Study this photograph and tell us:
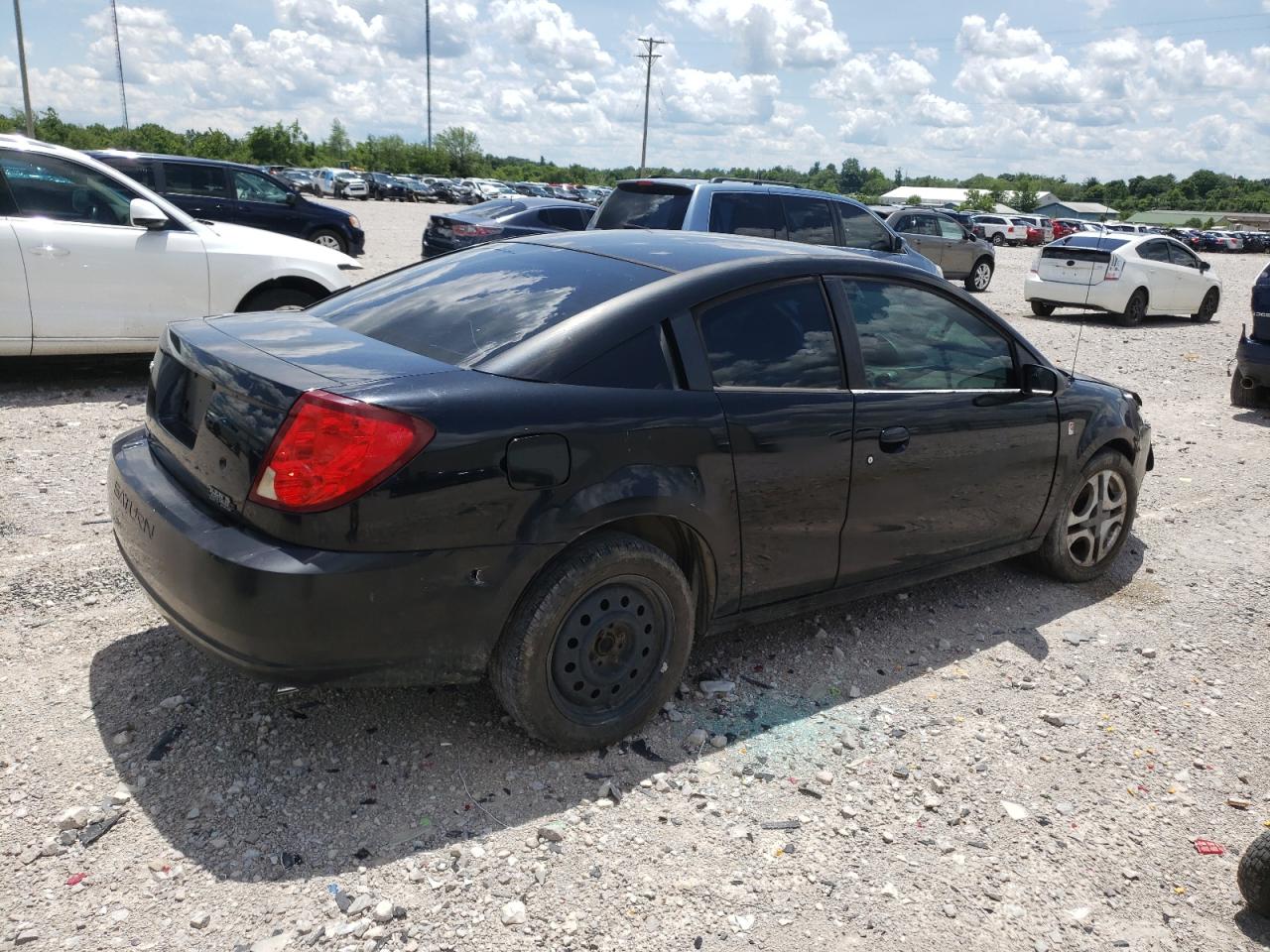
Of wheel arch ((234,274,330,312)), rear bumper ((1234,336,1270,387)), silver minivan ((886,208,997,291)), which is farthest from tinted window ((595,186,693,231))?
silver minivan ((886,208,997,291))

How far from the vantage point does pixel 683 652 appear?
138 inches

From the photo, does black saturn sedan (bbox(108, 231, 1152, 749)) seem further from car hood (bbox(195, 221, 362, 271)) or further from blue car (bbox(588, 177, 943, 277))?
blue car (bbox(588, 177, 943, 277))

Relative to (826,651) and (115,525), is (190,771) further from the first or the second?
(826,651)

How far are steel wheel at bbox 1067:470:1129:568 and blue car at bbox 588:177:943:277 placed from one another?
191 inches

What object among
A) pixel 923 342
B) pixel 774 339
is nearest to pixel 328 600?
pixel 774 339

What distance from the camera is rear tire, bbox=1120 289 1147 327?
1669 cm

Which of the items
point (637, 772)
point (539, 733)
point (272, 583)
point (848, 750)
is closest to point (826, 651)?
point (848, 750)

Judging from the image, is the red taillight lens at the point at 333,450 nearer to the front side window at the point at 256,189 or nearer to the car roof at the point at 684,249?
the car roof at the point at 684,249

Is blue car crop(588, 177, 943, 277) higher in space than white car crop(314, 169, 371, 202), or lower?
higher

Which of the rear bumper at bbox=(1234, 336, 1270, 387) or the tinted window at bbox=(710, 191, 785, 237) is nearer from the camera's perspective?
the rear bumper at bbox=(1234, 336, 1270, 387)

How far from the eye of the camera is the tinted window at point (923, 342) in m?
4.02

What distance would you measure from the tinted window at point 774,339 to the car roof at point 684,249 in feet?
0.54

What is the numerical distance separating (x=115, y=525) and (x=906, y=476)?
9.49 ft

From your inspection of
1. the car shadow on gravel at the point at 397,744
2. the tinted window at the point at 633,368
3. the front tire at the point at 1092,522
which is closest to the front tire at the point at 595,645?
the car shadow on gravel at the point at 397,744
